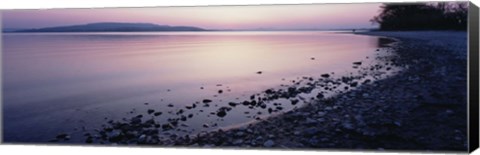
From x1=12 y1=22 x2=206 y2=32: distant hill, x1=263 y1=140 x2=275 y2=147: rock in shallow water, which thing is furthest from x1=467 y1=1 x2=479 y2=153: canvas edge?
x1=12 y1=22 x2=206 y2=32: distant hill

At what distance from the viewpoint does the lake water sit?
5.93 meters

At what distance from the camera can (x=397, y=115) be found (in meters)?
5.70

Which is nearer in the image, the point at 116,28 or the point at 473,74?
the point at 473,74

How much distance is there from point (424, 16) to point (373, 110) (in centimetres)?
75

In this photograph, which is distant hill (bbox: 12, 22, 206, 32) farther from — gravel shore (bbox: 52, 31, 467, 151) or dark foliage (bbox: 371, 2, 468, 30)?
dark foliage (bbox: 371, 2, 468, 30)

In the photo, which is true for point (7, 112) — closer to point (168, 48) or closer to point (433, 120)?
point (168, 48)

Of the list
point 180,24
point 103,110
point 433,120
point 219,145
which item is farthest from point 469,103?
point 103,110

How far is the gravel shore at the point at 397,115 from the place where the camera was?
5.54 meters

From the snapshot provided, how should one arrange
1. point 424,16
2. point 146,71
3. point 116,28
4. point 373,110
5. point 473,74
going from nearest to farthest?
point 473,74, point 424,16, point 373,110, point 116,28, point 146,71

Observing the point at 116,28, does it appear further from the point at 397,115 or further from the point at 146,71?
the point at 397,115

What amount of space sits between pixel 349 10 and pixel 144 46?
1571 mm

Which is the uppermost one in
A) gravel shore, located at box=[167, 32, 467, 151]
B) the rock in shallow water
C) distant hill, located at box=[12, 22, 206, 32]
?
distant hill, located at box=[12, 22, 206, 32]

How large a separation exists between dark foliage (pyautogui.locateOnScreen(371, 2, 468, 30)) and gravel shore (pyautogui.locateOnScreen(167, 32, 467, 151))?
0.07m

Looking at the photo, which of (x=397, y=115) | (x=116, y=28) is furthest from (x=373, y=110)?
(x=116, y=28)
